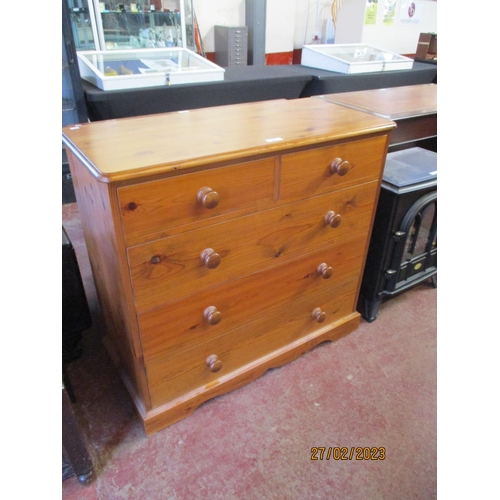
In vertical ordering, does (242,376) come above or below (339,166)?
below

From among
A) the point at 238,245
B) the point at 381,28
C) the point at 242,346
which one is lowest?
the point at 242,346

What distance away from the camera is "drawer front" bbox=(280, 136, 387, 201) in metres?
1.04

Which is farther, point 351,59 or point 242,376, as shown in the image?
point 351,59

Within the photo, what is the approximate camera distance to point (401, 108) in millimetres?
1511

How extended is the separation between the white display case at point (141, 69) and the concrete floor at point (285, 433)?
131 centimetres

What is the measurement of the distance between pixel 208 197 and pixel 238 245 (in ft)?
0.70

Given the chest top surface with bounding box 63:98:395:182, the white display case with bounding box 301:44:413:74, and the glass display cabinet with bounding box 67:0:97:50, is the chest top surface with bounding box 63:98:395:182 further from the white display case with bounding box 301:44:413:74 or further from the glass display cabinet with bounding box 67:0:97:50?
the glass display cabinet with bounding box 67:0:97:50

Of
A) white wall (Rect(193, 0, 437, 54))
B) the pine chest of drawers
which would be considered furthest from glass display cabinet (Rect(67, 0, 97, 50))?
the pine chest of drawers

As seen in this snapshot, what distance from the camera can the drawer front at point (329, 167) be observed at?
1.04 metres
